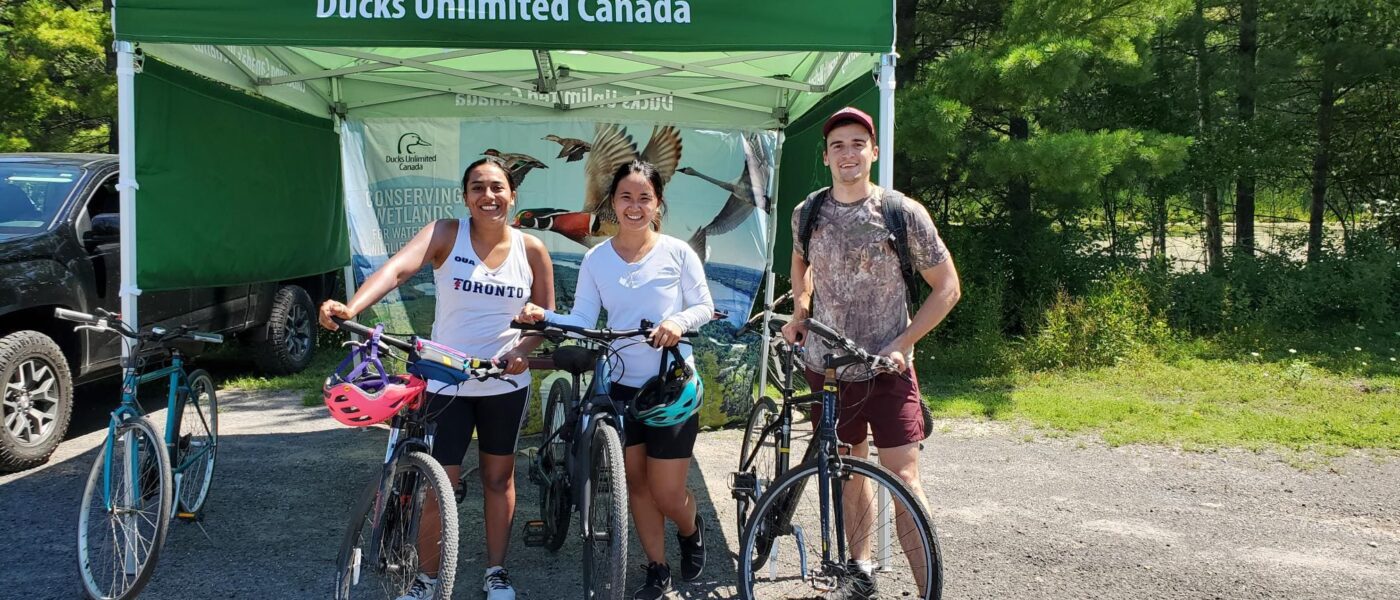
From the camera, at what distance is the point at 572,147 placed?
6.74 metres

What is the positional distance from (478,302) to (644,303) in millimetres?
623

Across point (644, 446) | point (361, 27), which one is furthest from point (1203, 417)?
point (361, 27)

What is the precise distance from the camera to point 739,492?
4.01 meters

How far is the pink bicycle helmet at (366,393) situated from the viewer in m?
2.91

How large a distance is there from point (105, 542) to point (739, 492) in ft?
8.34

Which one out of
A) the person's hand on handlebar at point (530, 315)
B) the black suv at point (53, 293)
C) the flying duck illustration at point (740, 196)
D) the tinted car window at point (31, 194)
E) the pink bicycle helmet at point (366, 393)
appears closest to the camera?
the pink bicycle helmet at point (366, 393)

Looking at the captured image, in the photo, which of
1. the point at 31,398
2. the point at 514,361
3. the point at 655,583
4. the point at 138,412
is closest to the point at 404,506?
the point at 514,361

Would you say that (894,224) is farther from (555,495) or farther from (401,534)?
(401,534)

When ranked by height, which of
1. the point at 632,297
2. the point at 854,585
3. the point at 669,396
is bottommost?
the point at 854,585

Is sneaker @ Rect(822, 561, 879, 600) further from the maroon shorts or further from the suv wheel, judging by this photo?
the suv wheel

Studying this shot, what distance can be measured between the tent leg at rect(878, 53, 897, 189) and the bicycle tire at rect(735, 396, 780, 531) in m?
1.15

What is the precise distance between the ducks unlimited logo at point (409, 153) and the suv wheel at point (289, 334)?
2.72 meters

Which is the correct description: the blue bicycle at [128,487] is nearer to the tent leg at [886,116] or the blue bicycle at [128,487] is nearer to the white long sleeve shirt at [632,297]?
the white long sleeve shirt at [632,297]

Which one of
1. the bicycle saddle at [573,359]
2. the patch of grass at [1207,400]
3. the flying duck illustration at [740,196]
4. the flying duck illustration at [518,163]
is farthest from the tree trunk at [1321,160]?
the bicycle saddle at [573,359]
